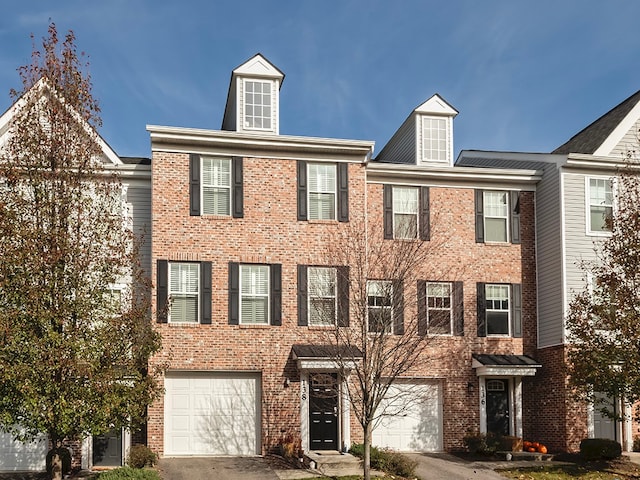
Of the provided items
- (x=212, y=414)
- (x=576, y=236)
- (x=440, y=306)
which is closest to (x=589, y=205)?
(x=576, y=236)

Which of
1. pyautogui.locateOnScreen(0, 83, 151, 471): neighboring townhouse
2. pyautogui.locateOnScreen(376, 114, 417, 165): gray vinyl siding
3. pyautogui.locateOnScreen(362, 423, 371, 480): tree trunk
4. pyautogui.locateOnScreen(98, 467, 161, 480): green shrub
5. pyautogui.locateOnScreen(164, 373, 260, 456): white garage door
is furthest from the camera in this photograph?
pyautogui.locateOnScreen(376, 114, 417, 165): gray vinyl siding

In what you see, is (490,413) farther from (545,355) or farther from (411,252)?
(411,252)

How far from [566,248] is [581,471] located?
22.1 ft

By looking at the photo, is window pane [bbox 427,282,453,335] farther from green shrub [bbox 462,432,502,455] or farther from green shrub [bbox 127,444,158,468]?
green shrub [bbox 127,444,158,468]

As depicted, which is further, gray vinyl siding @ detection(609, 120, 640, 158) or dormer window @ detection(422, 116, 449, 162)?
dormer window @ detection(422, 116, 449, 162)

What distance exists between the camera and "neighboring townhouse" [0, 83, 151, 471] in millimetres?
23750

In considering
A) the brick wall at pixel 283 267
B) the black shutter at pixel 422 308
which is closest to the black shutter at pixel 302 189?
the brick wall at pixel 283 267

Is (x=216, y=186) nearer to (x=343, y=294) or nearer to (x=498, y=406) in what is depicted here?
(x=343, y=294)

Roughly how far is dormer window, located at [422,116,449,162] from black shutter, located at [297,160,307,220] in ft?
15.3

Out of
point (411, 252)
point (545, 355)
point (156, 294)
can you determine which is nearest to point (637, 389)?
point (545, 355)

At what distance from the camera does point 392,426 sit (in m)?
26.0

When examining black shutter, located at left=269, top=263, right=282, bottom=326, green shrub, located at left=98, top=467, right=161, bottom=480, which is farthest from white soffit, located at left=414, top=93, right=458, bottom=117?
green shrub, located at left=98, top=467, right=161, bottom=480

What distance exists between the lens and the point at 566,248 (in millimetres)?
26109

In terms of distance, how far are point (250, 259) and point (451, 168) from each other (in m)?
7.12
